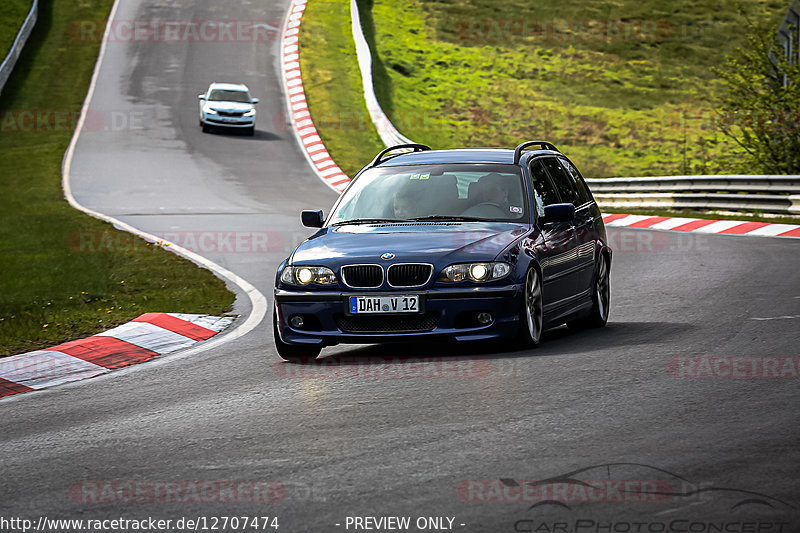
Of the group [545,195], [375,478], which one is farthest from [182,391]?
[545,195]

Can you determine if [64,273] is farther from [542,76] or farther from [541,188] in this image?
[542,76]

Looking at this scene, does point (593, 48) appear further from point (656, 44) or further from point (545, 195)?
point (545, 195)

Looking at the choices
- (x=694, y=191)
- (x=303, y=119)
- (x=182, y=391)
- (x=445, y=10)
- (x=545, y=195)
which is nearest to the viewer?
(x=182, y=391)

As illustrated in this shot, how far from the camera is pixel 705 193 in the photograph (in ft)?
82.0

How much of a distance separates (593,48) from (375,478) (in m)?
48.2

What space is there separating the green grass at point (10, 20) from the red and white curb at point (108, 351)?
34.9 m

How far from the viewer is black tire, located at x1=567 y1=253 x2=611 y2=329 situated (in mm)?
10945

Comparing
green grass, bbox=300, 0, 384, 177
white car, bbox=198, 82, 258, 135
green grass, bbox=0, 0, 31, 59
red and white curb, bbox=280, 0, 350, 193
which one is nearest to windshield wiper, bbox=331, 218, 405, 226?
red and white curb, bbox=280, 0, 350, 193

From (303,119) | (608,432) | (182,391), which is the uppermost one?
(608,432)

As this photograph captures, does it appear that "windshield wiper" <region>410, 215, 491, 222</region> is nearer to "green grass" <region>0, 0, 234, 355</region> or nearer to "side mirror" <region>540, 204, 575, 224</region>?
"side mirror" <region>540, 204, 575, 224</region>

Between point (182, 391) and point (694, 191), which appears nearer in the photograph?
point (182, 391)

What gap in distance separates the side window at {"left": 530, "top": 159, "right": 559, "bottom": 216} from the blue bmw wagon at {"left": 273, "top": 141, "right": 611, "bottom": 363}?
2 cm

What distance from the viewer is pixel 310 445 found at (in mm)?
6273

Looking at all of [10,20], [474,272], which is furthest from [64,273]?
[10,20]
